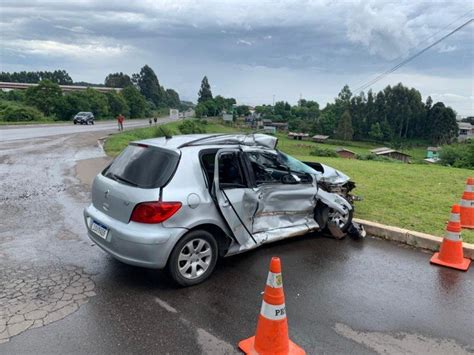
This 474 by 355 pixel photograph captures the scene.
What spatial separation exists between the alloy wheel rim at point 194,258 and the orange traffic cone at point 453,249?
3151 millimetres

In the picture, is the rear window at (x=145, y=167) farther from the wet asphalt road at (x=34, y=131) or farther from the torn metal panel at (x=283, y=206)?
the wet asphalt road at (x=34, y=131)

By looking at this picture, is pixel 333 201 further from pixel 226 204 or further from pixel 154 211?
pixel 154 211

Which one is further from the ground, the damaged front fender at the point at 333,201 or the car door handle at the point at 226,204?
the car door handle at the point at 226,204

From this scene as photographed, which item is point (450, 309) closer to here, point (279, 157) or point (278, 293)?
point (278, 293)

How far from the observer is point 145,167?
175 inches

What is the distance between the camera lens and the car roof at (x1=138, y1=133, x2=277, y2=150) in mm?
4669

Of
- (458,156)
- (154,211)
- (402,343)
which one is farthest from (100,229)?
(458,156)

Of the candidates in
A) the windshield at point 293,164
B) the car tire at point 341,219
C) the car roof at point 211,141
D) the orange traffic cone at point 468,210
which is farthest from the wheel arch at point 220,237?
the orange traffic cone at point 468,210

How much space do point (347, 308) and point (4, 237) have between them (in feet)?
16.5

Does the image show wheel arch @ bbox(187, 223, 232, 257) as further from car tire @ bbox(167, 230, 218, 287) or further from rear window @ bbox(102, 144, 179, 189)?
rear window @ bbox(102, 144, 179, 189)

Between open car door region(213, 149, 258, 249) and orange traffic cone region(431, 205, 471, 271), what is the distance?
261 cm

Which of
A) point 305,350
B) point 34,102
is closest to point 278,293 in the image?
point 305,350

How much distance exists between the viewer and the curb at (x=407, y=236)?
5.61 meters

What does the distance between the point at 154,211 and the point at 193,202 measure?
1.48 feet
